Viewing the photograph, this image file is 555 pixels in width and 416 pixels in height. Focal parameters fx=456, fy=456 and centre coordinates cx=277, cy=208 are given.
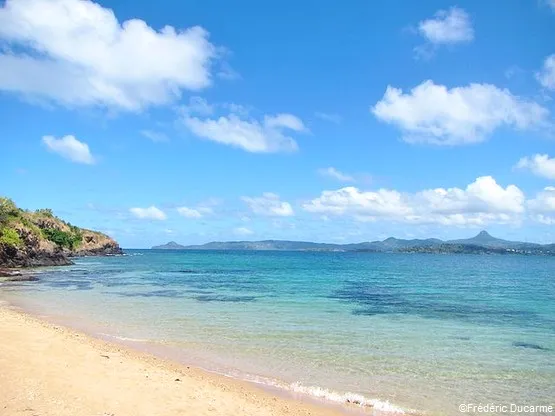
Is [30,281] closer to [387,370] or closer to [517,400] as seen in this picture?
[387,370]

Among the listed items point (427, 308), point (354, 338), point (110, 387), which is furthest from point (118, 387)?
point (427, 308)

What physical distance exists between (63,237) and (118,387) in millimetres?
115198

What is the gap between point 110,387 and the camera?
1245 cm

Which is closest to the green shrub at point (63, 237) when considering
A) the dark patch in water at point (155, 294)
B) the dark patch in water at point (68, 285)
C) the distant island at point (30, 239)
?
the distant island at point (30, 239)

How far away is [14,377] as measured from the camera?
12188mm

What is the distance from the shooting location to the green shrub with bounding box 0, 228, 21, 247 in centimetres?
6700

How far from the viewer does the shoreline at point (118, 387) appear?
10984 mm

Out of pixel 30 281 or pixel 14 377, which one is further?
pixel 30 281

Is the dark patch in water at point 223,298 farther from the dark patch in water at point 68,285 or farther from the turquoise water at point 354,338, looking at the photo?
the dark patch in water at point 68,285

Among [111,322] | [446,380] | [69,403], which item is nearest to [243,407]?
[69,403]

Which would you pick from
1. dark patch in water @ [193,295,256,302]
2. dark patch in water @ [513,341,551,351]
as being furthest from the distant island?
dark patch in water @ [513,341,551,351]

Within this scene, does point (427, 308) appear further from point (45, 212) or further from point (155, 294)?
point (45, 212)

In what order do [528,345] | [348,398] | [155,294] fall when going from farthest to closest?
[155,294]
[528,345]
[348,398]

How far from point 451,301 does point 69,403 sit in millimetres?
34984
